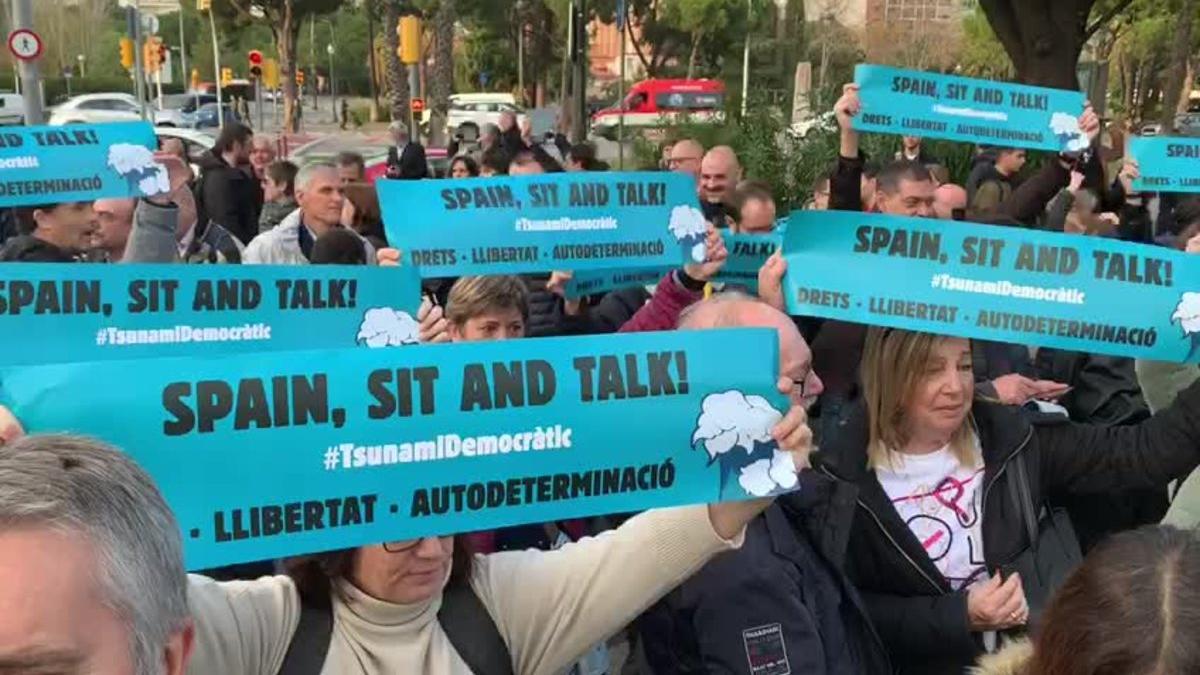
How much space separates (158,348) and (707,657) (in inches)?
66.6

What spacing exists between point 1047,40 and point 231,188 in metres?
10.7

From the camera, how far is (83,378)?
1.77 metres

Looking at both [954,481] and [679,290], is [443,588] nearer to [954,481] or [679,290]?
[954,481]

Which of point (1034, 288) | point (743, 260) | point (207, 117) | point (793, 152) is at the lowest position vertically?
point (207, 117)

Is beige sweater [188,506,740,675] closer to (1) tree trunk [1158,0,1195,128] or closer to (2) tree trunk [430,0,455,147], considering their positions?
(1) tree trunk [1158,0,1195,128]

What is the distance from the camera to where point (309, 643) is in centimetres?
188

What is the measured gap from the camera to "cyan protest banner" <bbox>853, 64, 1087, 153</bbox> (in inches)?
191

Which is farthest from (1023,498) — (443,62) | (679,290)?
(443,62)

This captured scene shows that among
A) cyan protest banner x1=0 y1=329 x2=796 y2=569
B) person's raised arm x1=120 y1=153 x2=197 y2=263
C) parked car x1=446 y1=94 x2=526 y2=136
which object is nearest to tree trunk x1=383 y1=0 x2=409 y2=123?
parked car x1=446 y1=94 x2=526 y2=136

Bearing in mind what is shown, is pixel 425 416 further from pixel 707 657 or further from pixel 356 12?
pixel 356 12

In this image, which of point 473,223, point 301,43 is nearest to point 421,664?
point 473,223

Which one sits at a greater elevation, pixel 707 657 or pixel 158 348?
pixel 158 348

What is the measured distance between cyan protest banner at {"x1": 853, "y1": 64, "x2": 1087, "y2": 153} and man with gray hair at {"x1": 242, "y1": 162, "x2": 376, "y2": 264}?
2.54 metres

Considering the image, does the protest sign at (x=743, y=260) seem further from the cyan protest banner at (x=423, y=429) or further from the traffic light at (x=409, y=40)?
the traffic light at (x=409, y=40)
